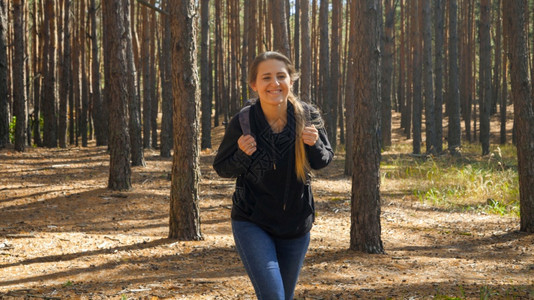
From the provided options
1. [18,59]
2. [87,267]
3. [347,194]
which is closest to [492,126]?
[347,194]

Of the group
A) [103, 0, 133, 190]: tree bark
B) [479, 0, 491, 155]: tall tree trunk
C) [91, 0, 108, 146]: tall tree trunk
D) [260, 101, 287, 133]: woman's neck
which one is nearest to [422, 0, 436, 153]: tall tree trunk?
[479, 0, 491, 155]: tall tree trunk

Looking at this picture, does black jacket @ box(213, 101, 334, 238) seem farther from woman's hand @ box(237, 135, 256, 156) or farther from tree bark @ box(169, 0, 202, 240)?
tree bark @ box(169, 0, 202, 240)

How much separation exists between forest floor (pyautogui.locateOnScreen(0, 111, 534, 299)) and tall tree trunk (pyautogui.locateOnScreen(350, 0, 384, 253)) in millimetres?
787

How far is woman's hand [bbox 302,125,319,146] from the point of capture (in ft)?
9.32

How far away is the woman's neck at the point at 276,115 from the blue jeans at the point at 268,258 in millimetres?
538

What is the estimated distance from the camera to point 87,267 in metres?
6.14

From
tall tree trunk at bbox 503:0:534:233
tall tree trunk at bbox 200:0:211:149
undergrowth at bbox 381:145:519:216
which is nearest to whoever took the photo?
tall tree trunk at bbox 503:0:534:233

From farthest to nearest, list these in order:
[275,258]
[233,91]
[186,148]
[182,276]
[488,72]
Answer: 1. [233,91]
2. [488,72]
3. [186,148]
4. [182,276]
5. [275,258]

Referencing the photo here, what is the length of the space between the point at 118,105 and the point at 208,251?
14.8 feet

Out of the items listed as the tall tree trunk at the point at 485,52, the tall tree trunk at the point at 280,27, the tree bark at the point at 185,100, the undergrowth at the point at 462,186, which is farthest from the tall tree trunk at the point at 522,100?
the tall tree trunk at the point at 485,52

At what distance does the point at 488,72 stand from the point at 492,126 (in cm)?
1254

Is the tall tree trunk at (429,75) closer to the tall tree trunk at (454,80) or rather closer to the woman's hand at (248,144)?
the tall tree trunk at (454,80)

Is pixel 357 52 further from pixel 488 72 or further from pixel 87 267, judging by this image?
pixel 488 72

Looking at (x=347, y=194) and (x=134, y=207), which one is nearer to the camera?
(x=134, y=207)
